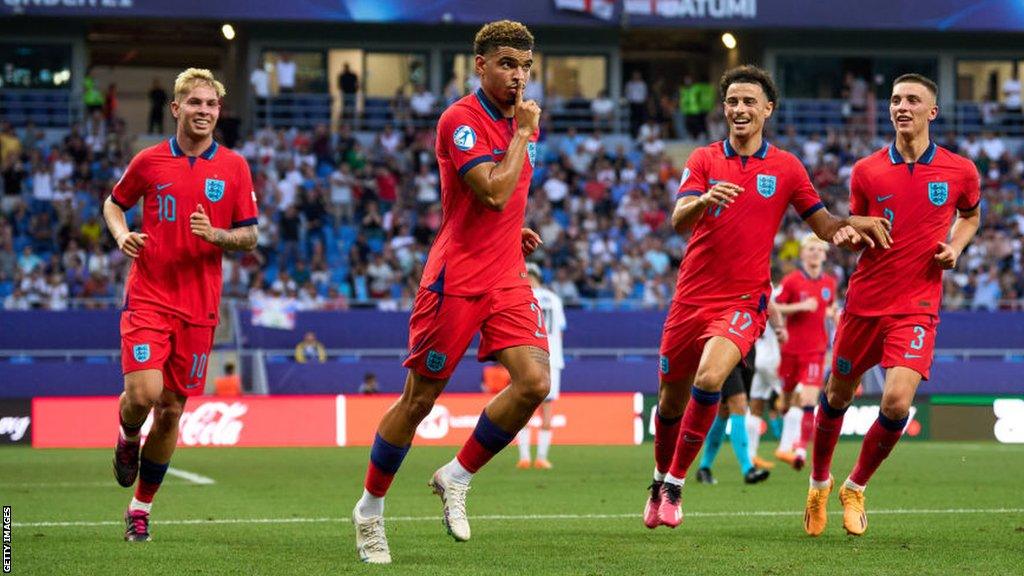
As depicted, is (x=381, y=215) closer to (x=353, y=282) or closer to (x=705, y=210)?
(x=353, y=282)

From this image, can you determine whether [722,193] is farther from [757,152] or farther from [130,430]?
[130,430]

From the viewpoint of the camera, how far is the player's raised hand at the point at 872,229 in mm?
10031

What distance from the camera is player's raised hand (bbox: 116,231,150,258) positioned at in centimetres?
934

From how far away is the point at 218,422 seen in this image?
22.3 meters

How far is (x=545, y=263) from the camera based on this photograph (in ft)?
103

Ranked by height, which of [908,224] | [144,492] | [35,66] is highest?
[35,66]

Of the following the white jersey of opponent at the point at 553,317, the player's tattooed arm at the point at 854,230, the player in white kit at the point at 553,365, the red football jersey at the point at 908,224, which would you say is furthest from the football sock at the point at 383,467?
the white jersey of opponent at the point at 553,317

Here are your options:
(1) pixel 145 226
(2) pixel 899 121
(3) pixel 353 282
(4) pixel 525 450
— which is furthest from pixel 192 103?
(3) pixel 353 282

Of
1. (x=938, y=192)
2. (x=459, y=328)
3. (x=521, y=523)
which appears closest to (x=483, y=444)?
(x=459, y=328)

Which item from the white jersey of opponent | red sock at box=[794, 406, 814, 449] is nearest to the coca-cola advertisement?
the white jersey of opponent

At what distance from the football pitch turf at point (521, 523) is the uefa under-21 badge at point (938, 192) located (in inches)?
80.3

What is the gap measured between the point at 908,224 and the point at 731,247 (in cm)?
114

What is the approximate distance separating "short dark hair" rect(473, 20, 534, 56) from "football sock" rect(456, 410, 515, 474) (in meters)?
1.89

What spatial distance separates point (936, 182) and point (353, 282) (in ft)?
67.5
